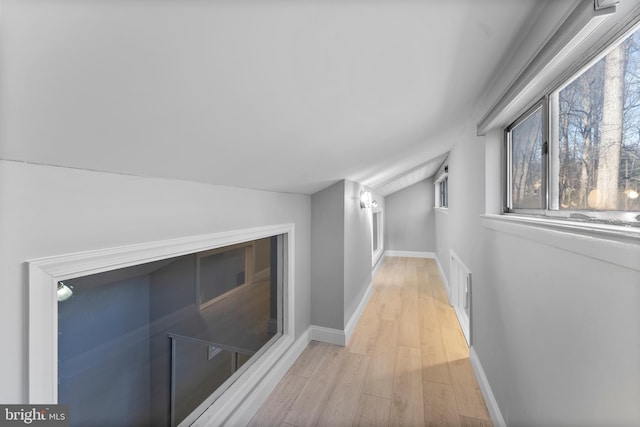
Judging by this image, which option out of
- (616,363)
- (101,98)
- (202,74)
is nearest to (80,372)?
(101,98)

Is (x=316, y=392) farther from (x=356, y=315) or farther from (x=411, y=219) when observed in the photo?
(x=411, y=219)

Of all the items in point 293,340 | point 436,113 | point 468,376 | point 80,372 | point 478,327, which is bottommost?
point 468,376

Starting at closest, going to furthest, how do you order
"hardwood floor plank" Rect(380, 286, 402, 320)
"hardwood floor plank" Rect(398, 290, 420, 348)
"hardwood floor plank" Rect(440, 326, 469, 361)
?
"hardwood floor plank" Rect(440, 326, 469, 361), "hardwood floor plank" Rect(398, 290, 420, 348), "hardwood floor plank" Rect(380, 286, 402, 320)

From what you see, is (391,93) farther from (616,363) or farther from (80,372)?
(80,372)

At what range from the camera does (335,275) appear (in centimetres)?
264

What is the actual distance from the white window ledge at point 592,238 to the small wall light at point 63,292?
172cm

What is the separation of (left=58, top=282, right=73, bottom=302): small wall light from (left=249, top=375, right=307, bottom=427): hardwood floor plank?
138cm

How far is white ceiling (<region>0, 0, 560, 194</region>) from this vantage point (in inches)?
20.4

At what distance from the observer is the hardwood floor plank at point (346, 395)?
5.68 feet

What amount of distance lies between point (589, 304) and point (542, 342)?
42 centimetres

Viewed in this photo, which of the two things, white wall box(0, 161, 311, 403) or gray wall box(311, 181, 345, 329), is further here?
gray wall box(311, 181, 345, 329)

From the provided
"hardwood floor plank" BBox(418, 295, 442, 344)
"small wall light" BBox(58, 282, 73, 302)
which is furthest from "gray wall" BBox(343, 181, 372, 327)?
"small wall light" BBox(58, 282, 73, 302)

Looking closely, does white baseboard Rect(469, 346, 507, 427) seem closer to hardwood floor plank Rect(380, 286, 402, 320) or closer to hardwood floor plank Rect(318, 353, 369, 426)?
hardwood floor plank Rect(318, 353, 369, 426)

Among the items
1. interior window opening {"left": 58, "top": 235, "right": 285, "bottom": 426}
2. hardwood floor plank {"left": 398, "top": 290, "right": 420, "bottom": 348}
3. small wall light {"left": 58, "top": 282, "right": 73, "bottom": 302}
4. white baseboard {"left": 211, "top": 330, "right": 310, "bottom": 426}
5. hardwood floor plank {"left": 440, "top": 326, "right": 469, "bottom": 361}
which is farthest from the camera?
hardwood floor plank {"left": 398, "top": 290, "right": 420, "bottom": 348}
